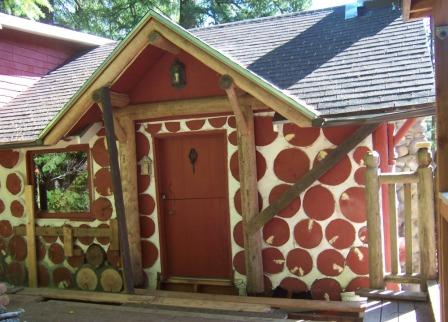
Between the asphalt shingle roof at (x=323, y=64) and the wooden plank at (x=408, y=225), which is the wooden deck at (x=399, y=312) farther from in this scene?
the asphalt shingle roof at (x=323, y=64)

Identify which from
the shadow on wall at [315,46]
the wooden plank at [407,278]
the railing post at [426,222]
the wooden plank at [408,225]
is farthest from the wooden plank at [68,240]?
the railing post at [426,222]

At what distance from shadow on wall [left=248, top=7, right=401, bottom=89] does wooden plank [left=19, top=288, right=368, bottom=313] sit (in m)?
2.71

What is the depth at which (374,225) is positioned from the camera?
5.16 meters

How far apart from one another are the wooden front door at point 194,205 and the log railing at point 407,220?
2.11 metres

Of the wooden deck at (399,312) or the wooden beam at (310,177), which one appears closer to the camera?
the wooden deck at (399,312)

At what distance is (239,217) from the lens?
21.4 ft

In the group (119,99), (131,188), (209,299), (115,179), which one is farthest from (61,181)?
(209,299)

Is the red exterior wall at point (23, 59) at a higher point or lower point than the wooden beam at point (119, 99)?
higher

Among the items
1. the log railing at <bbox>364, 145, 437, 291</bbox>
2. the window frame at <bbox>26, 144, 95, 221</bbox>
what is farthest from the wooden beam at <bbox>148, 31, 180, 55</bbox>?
the log railing at <bbox>364, 145, 437, 291</bbox>

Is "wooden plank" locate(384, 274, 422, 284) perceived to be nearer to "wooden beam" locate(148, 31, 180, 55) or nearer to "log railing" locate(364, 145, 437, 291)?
"log railing" locate(364, 145, 437, 291)

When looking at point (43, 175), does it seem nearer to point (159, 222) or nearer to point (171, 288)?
point (159, 222)

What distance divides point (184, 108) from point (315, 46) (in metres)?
2.32

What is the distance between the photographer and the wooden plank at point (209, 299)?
5.41 m

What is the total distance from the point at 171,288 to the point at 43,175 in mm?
2884
